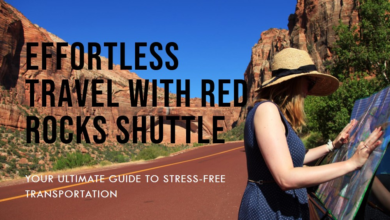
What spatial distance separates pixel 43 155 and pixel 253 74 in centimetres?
5334

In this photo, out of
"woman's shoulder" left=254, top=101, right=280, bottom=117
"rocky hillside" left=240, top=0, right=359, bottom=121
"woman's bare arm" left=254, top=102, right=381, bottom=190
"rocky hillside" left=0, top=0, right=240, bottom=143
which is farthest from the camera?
"rocky hillside" left=240, top=0, right=359, bottom=121

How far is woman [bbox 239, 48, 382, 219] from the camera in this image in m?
1.89

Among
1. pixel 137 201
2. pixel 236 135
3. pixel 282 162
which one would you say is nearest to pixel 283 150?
pixel 282 162

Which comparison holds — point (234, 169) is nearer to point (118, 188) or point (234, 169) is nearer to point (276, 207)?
point (118, 188)

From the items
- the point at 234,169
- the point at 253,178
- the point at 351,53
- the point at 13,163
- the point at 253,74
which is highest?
the point at 253,74

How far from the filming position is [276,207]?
210 cm

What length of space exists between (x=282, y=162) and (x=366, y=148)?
0.40 m

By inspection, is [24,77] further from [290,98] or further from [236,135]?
[290,98]

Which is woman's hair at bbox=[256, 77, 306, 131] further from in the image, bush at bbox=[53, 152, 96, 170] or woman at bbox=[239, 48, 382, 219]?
bush at bbox=[53, 152, 96, 170]

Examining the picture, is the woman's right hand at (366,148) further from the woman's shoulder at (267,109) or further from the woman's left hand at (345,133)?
the woman's left hand at (345,133)

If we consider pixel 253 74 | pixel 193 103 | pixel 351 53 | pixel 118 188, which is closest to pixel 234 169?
pixel 118 188

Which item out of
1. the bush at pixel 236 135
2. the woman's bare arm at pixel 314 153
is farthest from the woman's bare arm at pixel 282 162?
the bush at pixel 236 135

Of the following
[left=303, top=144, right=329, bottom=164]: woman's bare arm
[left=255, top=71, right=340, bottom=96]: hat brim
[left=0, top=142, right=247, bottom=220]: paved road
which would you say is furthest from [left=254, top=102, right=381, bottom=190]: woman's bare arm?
[left=0, top=142, right=247, bottom=220]: paved road

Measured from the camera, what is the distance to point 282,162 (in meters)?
1.93
